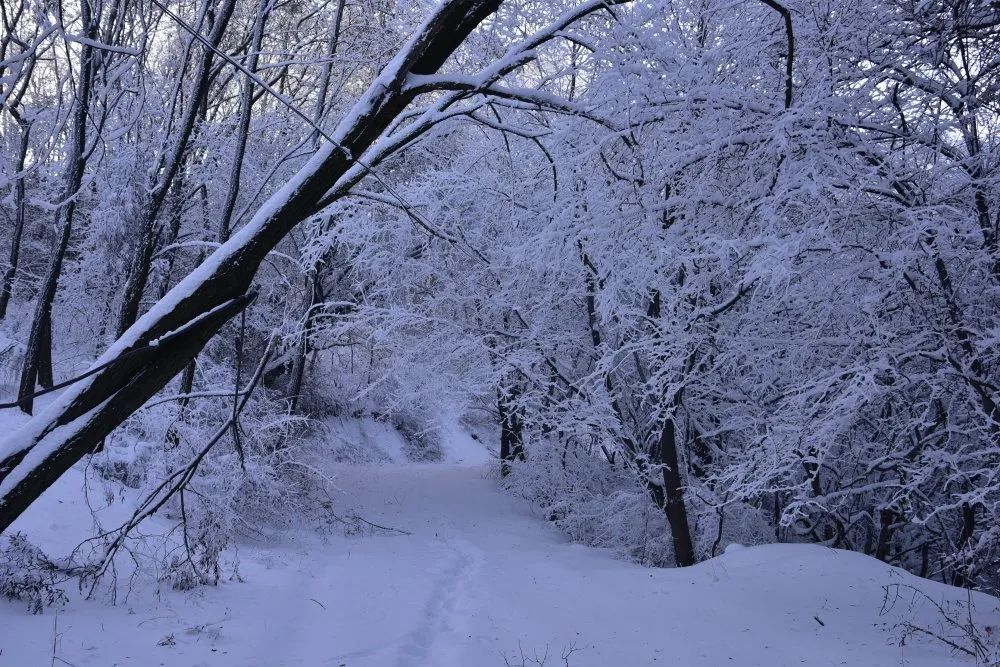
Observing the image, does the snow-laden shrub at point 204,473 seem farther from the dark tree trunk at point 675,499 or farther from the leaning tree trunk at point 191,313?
the dark tree trunk at point 675,499

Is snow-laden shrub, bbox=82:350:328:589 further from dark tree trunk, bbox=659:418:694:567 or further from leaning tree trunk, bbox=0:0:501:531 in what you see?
dark tree trunk, bbox=659:418:694:567

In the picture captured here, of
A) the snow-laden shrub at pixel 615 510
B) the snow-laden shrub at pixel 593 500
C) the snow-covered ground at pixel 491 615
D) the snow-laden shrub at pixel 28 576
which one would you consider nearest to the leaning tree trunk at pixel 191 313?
the snow-covered ground at pixel 491 615

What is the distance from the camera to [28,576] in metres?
5.40

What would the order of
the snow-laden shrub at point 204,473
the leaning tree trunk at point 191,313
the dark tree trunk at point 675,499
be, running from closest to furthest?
the leaning tree trunk at point 191,313 → the snow-laden shrub at point 204,473 → the dark tree trunk at point 675,499

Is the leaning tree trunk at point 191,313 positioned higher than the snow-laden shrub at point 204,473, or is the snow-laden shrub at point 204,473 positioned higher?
the leaning tree trunk at point 191,313

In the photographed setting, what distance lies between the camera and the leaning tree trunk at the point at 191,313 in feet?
6.73

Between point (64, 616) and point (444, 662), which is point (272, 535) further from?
point (444, 662)

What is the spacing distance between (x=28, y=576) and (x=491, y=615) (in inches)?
147

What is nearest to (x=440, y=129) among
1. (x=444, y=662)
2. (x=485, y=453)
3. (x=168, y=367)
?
(x=168, y=367)

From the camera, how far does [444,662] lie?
484cm

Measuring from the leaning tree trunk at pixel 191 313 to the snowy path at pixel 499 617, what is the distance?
3.26 metres

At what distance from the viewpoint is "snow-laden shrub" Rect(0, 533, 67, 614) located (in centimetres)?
532

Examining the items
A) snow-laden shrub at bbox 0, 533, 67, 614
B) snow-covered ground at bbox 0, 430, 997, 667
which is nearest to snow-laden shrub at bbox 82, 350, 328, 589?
snow-covered ground at bbox 0, 430, 997, 667

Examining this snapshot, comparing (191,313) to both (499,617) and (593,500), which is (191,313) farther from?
(593,500)
